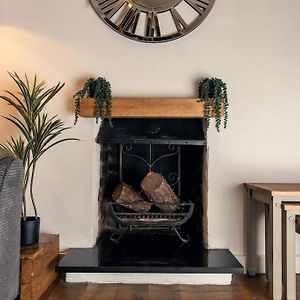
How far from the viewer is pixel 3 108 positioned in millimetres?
2502

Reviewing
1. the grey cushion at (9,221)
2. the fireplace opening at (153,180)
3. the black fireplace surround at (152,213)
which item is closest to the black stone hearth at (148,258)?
the black fireplace surround at (152,213)

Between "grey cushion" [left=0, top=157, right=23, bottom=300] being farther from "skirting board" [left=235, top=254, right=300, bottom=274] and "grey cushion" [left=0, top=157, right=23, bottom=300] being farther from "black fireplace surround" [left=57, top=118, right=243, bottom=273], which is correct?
"skirting board" [left=235, top=254, right=300, bottom=274]

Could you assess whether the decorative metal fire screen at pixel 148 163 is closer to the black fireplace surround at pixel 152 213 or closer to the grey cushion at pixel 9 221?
the black fireplace surround at pixel 152 213

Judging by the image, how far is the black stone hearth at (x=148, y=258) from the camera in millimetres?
2080

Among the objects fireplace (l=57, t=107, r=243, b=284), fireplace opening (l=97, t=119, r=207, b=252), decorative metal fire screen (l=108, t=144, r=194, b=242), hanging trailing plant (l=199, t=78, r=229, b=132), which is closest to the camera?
fireplace (l=57, t=107, r=243, b=284)

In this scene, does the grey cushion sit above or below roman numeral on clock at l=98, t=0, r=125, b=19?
below

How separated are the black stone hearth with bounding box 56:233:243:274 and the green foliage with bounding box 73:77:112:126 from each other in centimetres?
89

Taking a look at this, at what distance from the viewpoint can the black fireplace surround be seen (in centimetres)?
213

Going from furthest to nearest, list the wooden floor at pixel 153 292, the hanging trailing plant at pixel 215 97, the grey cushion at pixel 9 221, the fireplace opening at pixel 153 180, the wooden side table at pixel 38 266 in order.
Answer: the fireplace opening at pixel 153 180
the hanging trailing plant at pixel 215 97
the wooden floor at pixel 153 292
the wooden side table at pixel 38 266
the grey cushion at pixel 9 221

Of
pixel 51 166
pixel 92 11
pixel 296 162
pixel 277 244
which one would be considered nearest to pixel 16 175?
pixel 51 166

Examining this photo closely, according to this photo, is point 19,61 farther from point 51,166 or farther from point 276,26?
point 276,26

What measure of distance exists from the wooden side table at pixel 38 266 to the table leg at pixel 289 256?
139cm

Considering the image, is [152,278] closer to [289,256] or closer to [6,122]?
[289,256]

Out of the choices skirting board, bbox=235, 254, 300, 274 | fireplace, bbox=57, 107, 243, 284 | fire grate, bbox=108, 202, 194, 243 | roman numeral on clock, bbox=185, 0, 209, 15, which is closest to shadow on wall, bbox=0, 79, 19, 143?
fireplace, bbox=57, 107, 243, 284
